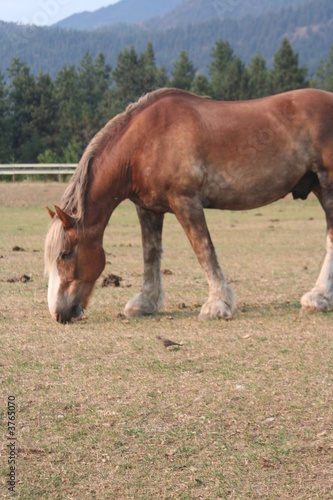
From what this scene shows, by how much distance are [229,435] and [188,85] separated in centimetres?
7623

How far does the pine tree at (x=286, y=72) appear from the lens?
6919 cm

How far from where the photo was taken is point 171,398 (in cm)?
480

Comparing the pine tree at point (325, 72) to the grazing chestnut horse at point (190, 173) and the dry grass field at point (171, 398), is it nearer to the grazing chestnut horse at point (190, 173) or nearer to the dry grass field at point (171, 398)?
the grazing chestnut horse at point (190, 173)

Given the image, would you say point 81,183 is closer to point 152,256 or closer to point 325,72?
point 152,256

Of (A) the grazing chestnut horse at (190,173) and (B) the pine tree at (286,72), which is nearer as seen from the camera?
(A) the grazing chestnut horse at (190,173)

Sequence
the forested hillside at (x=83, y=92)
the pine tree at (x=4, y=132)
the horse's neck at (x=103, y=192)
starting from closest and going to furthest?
1. the horse's neck at (x=103, y=192)
2. the pine tree at (x=4, y=132)
3. the forested hillside at (x=83, y=92)

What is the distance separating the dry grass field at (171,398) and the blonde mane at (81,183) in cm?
76

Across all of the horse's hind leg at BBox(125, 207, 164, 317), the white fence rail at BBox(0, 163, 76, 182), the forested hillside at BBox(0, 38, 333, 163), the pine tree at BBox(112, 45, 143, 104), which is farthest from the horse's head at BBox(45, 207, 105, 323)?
the pine tree at BBox(112, 45, 143, 104)

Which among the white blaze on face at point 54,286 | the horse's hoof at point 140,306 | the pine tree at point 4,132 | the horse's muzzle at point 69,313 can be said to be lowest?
the pine tree at point 4,132

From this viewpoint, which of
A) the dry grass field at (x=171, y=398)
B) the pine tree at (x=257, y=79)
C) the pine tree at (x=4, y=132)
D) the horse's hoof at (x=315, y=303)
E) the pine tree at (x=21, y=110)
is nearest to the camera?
the dry grass field at (x=171, y=398)

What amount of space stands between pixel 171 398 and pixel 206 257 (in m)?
2.73

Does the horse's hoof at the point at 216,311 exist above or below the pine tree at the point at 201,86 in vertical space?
above

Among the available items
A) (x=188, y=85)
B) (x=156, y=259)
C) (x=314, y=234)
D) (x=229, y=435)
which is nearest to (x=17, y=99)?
(x=188, y=85)

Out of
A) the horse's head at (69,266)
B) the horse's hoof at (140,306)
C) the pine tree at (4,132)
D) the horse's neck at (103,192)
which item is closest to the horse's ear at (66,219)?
the horse's head at (69,266)
